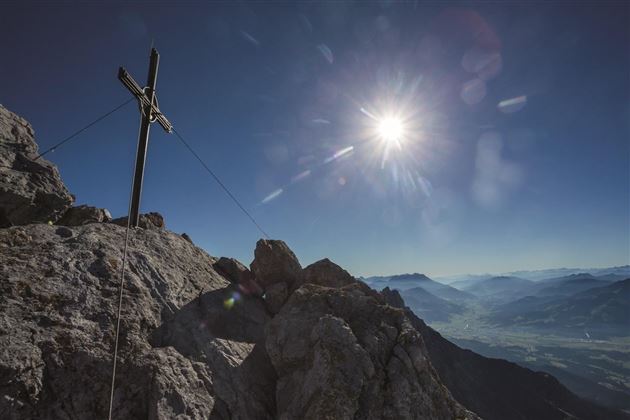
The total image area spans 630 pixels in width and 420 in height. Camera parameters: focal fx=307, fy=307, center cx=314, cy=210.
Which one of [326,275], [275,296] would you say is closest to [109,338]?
[275,296]

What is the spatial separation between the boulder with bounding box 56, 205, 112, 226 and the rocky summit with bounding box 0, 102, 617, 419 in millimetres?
89

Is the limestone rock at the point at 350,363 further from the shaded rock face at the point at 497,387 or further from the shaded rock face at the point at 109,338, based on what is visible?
the shaded rock face at the point at 497,387

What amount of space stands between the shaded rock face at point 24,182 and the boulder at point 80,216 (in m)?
1.12

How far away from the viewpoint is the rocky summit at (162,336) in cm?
1022

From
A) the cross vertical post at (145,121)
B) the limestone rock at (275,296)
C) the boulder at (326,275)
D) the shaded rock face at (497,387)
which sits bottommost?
the shaded rock face at (497,387)

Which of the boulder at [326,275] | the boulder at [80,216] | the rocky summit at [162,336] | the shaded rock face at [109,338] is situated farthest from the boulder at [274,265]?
the boulder at [80,216]

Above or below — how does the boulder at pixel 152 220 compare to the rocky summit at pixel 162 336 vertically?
above

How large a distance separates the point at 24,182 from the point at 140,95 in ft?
26.1

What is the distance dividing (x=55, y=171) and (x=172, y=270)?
10.1 meters

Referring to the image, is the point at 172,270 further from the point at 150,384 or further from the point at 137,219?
the point at 150,384

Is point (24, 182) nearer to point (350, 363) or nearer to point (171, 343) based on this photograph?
point (171, 343)

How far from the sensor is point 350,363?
43.5ft

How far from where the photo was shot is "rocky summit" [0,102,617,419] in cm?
1022

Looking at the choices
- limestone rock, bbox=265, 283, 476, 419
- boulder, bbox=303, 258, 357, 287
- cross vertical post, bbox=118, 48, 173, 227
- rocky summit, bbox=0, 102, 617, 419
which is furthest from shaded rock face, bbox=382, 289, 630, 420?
cross vertical post, bbox=118, 48, 173, 227
